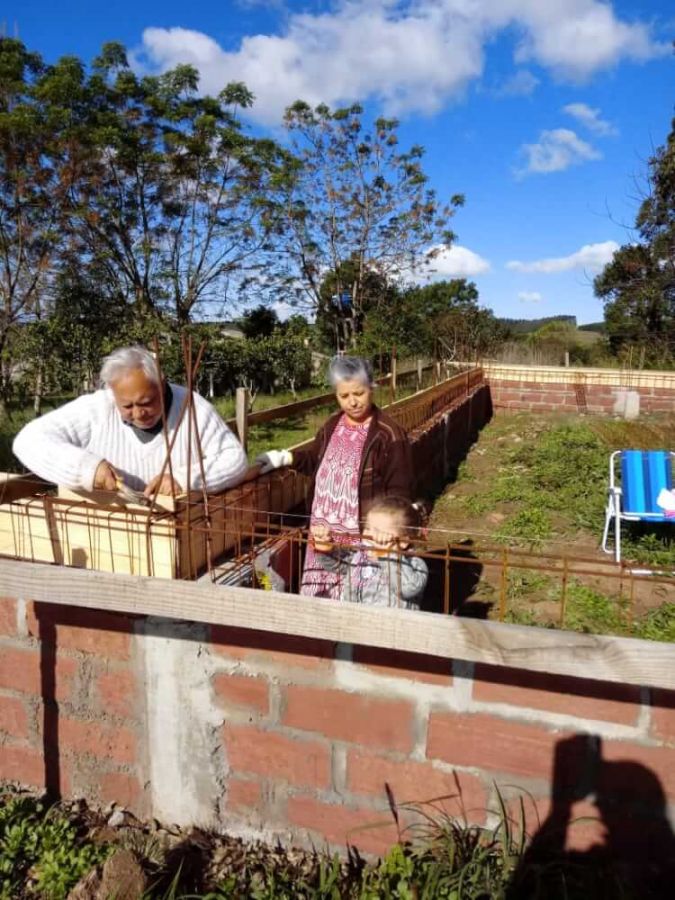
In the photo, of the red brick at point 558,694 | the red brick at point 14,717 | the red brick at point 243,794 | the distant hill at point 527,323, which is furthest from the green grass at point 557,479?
the distant hill at point 527,323

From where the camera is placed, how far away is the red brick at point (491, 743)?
1871 millimetres

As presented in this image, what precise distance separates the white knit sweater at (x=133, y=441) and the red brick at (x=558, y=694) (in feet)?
3.89

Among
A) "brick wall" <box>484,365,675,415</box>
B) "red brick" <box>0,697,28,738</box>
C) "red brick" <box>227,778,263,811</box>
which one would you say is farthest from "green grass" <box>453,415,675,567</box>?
"red brick" <box>0,697,28,738</box>

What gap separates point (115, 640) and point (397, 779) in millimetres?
1109

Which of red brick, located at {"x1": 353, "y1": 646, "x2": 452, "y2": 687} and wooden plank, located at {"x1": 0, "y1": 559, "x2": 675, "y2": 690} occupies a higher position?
wooden plank, located at {"x1": 0, "y1": 559, "x2": 675, "y2": 690}

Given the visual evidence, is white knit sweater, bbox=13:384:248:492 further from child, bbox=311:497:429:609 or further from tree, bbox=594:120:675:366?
tree, bbox=594:120:675:366

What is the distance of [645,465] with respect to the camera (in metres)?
5.18

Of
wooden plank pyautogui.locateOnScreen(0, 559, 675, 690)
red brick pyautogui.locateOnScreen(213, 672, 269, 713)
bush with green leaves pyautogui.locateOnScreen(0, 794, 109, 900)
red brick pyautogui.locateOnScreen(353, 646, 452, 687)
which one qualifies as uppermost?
wooden plank pyautogui.locateOnScreen(0, 559, 675, 690)

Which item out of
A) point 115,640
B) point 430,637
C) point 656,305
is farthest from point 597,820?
point 656,305

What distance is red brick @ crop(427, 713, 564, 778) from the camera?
1871 mm

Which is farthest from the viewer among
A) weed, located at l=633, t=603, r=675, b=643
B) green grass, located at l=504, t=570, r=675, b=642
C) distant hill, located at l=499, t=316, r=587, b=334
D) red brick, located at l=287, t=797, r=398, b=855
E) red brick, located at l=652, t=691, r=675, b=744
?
distant hill, located at l=499, t=316, r=587, b=334

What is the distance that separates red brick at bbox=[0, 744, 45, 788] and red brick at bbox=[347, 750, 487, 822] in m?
1.28

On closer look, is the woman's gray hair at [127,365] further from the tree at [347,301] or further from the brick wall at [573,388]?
the tree at [347,301]

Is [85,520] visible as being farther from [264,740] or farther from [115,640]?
[264,740]
